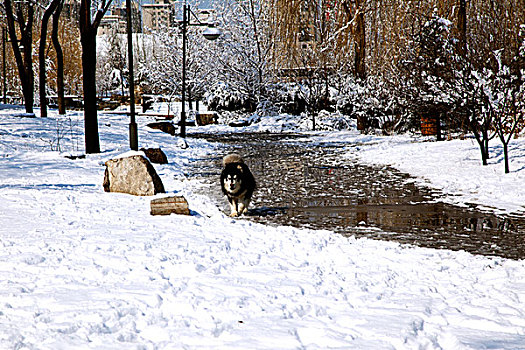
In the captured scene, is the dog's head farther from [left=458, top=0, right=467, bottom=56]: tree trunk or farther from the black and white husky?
[left=458, top=0, right=467, bottom=56]: tree trunk

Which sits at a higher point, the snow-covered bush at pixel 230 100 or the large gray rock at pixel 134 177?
the snow-covered bush at pixel 230 100

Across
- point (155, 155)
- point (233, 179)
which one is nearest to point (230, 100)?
point (155, 155)

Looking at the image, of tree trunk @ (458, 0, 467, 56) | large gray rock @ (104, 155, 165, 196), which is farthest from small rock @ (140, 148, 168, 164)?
tree trunk @ (458, 0, 467, 56)

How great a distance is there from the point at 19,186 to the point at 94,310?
24.3ft

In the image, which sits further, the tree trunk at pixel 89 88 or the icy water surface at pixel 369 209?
the tree trunk at pixel 89 88

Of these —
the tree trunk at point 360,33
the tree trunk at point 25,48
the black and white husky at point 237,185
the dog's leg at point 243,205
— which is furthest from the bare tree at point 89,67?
the tree trunk at point 25,48

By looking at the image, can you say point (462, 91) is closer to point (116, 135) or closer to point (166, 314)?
point (166, 314)

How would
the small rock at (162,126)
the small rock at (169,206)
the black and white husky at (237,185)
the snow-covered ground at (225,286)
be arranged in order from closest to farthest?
1. the snow-covered ground at (225,286)
2. the small rock at (169,206)
3. the black and white husky at (237,185)
4. the small rock at (162,126)

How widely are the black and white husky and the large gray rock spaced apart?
2219 mm

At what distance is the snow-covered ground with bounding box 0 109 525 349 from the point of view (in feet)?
13.0

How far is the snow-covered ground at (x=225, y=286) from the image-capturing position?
3961 mm

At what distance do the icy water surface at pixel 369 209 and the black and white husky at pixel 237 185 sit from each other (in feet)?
0.88

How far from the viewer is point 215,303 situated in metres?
4.67

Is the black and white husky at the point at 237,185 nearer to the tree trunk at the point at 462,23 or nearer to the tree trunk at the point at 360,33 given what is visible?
the tree trunk at the point at 462,23
